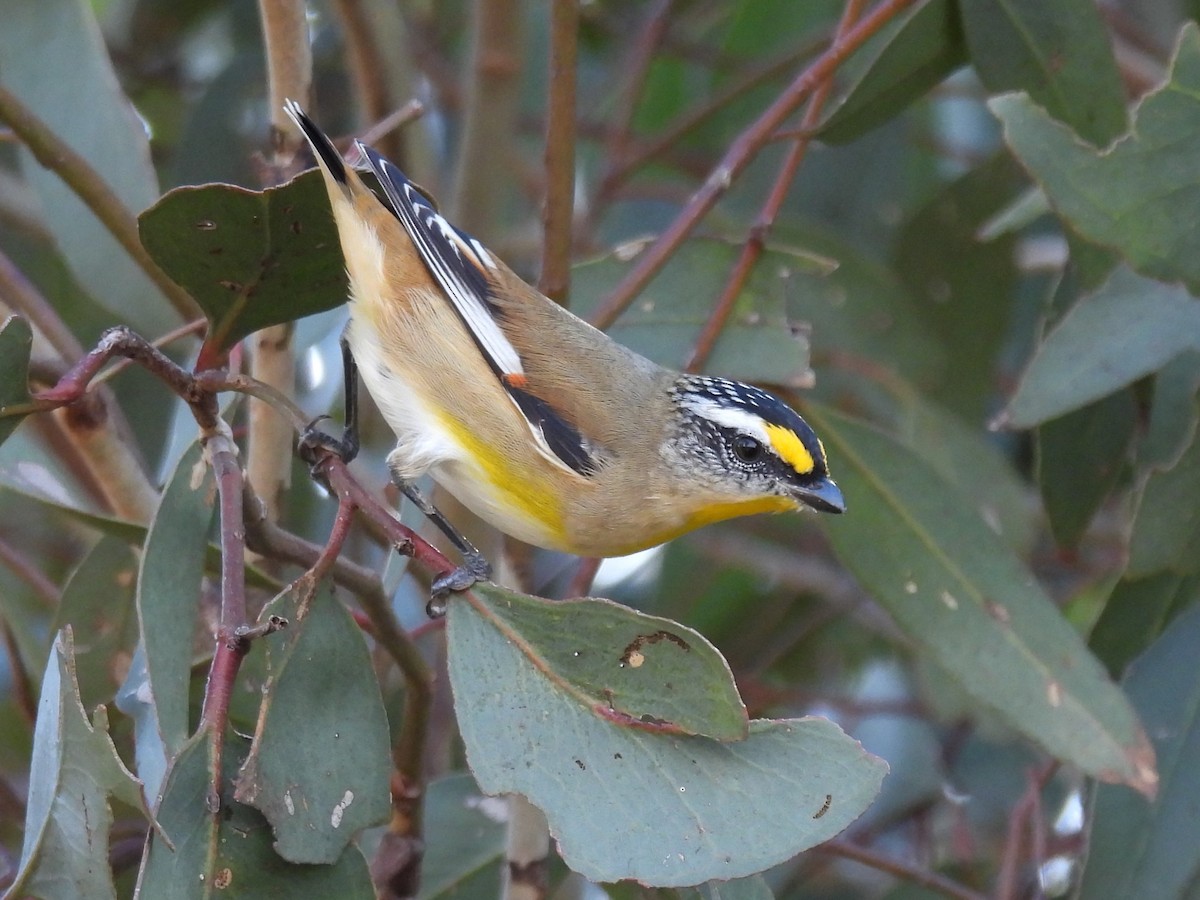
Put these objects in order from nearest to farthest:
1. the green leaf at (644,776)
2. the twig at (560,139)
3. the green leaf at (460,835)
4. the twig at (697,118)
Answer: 1. the green leaf at (644,776)
2. the twig at (560,139)
3. the green leaf at (460,835)
4. the twig at (697,118)

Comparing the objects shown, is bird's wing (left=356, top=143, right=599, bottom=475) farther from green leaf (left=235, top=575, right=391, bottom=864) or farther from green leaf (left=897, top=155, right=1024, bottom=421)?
green leaf (left=897, top=155, right=1024, bottom=421)

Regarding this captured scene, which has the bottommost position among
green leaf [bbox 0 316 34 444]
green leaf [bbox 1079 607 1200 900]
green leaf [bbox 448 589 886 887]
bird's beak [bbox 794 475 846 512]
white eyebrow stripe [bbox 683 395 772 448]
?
green leaf [bbox 1079 607 1200 900]

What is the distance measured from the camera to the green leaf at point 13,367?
5.70ft

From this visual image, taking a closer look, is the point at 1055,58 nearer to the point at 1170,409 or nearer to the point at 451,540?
the point at 1170,409

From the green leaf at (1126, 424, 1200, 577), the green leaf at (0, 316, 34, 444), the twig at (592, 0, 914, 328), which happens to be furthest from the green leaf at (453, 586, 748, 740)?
the green leaf at (1126, 424, 1200, 577)

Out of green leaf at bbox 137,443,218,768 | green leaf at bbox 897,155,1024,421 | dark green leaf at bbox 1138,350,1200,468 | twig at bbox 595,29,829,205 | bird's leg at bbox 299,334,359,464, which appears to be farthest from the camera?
green leaf at bbox 897,155,1024,421

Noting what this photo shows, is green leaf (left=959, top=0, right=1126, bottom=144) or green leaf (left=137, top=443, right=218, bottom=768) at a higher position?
green leaf (left=137, top=443, right=218, bottom=768)

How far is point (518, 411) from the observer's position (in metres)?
2.68

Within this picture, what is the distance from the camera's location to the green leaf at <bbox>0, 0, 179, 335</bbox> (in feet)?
9.38

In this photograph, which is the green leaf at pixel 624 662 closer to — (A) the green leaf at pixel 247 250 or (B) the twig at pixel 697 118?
(A) the green leaf at pixel 247 250

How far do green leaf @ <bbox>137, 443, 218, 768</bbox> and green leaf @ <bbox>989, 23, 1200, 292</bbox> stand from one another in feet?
4.43

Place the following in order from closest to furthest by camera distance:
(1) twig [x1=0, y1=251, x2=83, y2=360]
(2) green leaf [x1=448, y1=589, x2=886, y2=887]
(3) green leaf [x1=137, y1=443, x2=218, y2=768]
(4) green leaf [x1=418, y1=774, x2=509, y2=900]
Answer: (2) green leaf [x1=448, y1=589, x2=886, y2=887] < (3) green leaf [x1=137, y1=443, x2=218, y2=768] < (1) twig [x1=0, y1=251, x2=83, y2=360] < (4) green leaf [x1=418, y1=774, x2=509, y2=900]

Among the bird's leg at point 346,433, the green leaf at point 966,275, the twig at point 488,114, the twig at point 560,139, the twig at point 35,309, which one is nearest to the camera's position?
the bird's leg at point 346,433

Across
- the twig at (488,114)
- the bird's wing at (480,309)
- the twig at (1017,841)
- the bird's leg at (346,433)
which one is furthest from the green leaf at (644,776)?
the twig at (488,114)
